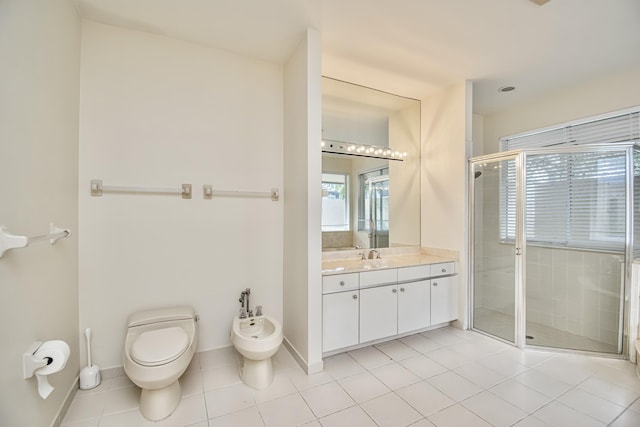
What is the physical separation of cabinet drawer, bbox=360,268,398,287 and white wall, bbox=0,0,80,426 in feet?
7.08

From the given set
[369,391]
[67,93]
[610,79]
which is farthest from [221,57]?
[610,79]

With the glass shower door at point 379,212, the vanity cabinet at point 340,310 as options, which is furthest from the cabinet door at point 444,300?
the vanity cabinet at point 340,310

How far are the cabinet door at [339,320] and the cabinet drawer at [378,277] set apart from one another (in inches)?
5.7

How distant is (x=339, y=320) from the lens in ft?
8.15

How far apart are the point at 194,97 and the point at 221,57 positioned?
1.50ft

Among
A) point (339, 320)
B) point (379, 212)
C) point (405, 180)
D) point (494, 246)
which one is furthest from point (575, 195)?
point (339, 320)

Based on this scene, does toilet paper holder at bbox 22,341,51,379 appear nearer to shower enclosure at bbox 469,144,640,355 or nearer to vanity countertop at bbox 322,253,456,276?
vanity countertop at bbox 322,253,456,276

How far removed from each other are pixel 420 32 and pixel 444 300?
8.46ft

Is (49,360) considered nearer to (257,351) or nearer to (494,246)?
(257,351)

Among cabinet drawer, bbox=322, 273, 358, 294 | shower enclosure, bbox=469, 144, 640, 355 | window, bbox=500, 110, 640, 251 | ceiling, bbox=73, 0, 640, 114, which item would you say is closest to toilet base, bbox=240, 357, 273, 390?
cabinet drawer, bbox=322, 273, 358, 294

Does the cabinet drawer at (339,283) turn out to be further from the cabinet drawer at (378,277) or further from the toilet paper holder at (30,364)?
the toilet paper holder at (30,364)

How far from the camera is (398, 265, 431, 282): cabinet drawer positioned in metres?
2.81

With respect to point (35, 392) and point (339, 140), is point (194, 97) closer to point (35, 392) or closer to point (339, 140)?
point (339, 140)

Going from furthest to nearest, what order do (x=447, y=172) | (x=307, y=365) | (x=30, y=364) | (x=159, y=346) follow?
(x=447, y=172)
(x=307, y=365)
(x=159, y=346)
(x=30, y=364)
